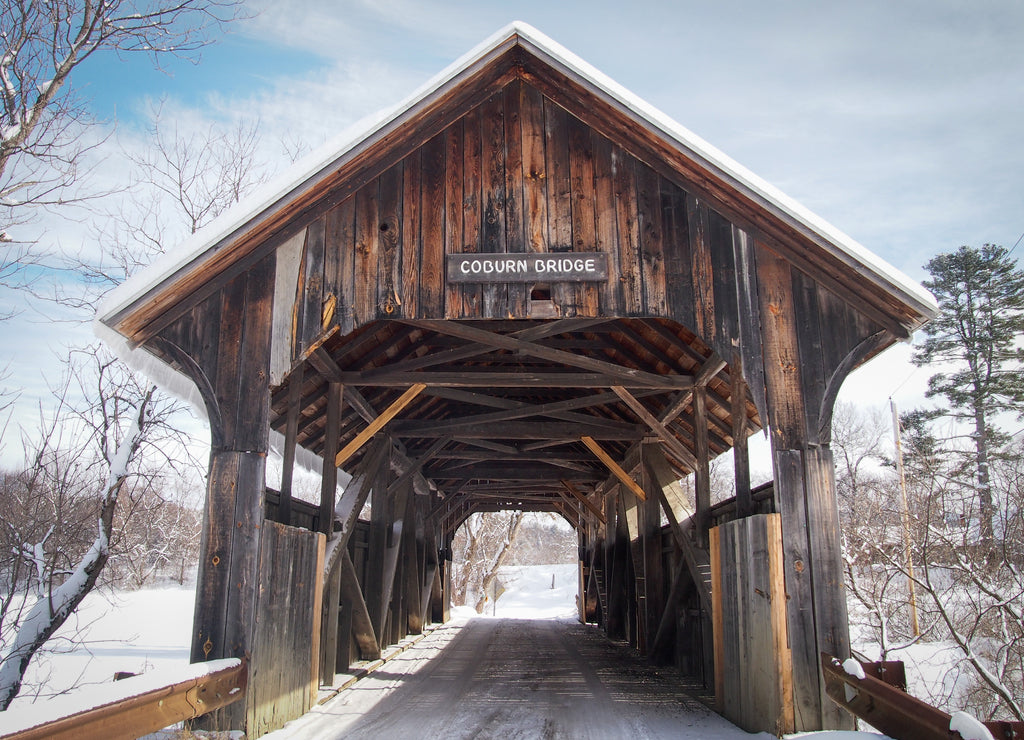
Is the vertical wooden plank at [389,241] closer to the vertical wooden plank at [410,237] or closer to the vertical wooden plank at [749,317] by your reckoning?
the vertical wooden plank at [410,237]

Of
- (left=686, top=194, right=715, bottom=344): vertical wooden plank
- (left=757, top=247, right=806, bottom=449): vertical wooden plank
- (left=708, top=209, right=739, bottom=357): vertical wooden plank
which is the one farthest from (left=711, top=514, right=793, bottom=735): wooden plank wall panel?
(left=686, top=194, right=715, bottom=344): vertical wooden plank

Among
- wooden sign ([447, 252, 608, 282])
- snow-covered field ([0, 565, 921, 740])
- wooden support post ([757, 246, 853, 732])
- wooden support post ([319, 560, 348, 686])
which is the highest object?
wooden sign ([447, 252, 608, 282])

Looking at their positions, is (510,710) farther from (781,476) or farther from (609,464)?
(609,464)

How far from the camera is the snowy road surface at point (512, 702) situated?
19.4 ft

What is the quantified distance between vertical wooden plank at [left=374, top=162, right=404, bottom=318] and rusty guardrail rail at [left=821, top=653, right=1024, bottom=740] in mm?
4032

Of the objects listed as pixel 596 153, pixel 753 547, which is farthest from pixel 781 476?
pixel 596 153

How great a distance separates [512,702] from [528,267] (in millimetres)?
4190

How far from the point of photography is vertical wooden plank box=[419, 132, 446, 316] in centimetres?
607

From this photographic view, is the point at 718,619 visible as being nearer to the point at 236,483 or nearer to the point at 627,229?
→ the point at 627,229

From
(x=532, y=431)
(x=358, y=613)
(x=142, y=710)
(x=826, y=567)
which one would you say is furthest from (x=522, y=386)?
(x=142, y=710)

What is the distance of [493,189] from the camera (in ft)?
20.6

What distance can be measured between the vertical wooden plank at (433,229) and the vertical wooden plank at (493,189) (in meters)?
0.34

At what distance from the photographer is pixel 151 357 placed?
20.0ft

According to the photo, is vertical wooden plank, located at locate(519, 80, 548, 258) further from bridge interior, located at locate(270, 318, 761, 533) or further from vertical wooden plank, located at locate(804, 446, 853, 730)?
vertical wooden plank, located at locate(804, 446, 853, 730)
